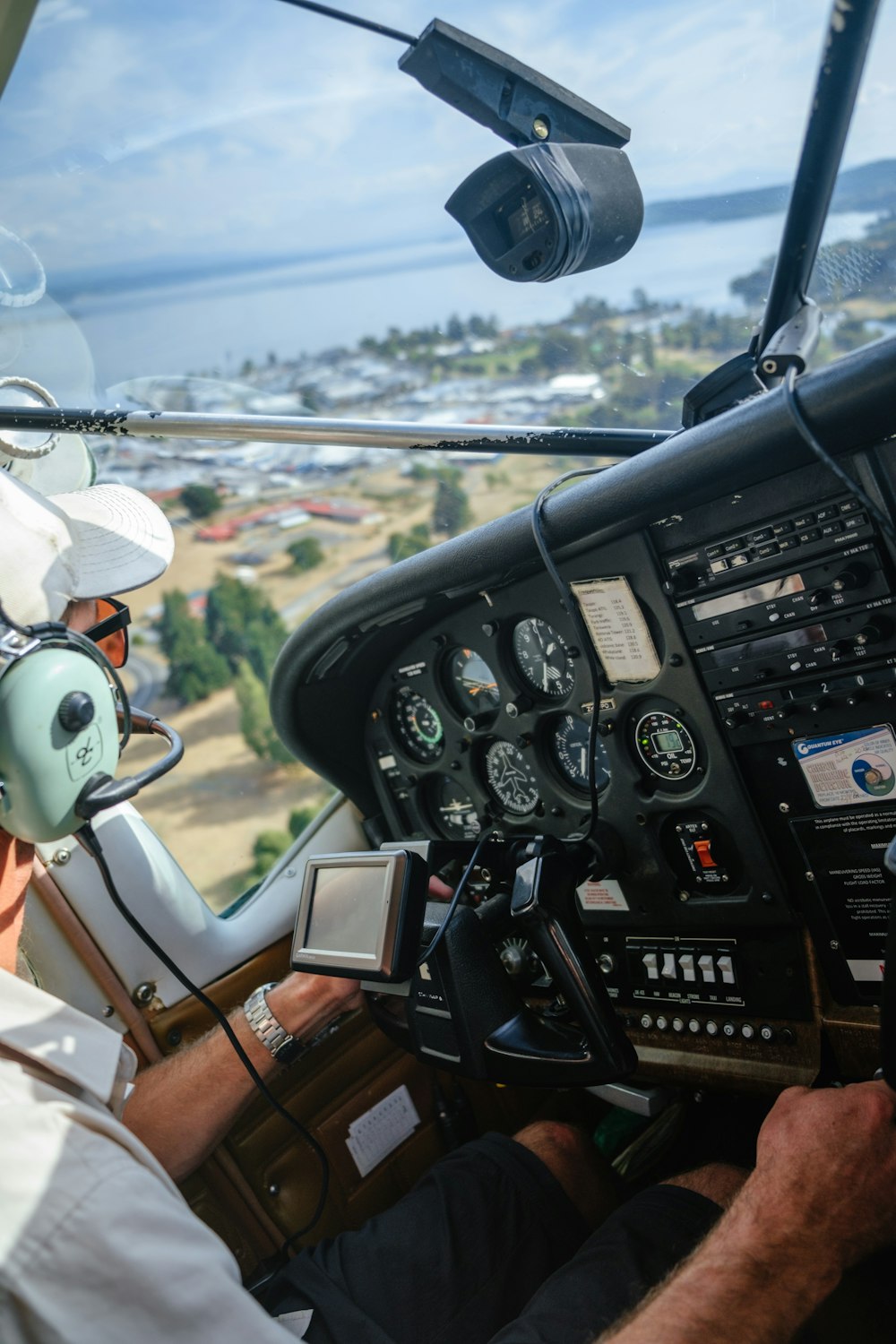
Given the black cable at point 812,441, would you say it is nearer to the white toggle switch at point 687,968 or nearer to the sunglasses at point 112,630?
the white toggle switch at point 687,968

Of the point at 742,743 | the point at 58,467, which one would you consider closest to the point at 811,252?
the point at 742,743

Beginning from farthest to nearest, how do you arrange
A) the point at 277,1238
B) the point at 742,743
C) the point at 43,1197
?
the point at 277,1238 → the point at 742,743 → the point at 43,1197

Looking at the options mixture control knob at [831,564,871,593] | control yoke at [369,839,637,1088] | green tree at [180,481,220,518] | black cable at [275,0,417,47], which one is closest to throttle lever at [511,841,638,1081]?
control yoke at [369,839,637,1088]

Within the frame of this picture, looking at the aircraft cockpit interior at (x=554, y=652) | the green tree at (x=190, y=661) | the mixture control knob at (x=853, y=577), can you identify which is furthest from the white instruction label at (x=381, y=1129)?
the green tree at (x=190, y=661)

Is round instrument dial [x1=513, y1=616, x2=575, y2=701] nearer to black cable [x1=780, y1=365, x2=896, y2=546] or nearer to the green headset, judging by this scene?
black cable [x1=780, y1=365, x2=896, y2=546]

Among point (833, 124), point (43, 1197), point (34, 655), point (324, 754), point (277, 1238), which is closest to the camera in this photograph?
point (43, 1197)

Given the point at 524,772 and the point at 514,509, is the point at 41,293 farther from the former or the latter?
the point at 524,772

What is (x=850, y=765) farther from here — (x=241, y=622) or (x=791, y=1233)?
(x=241, y=622)
